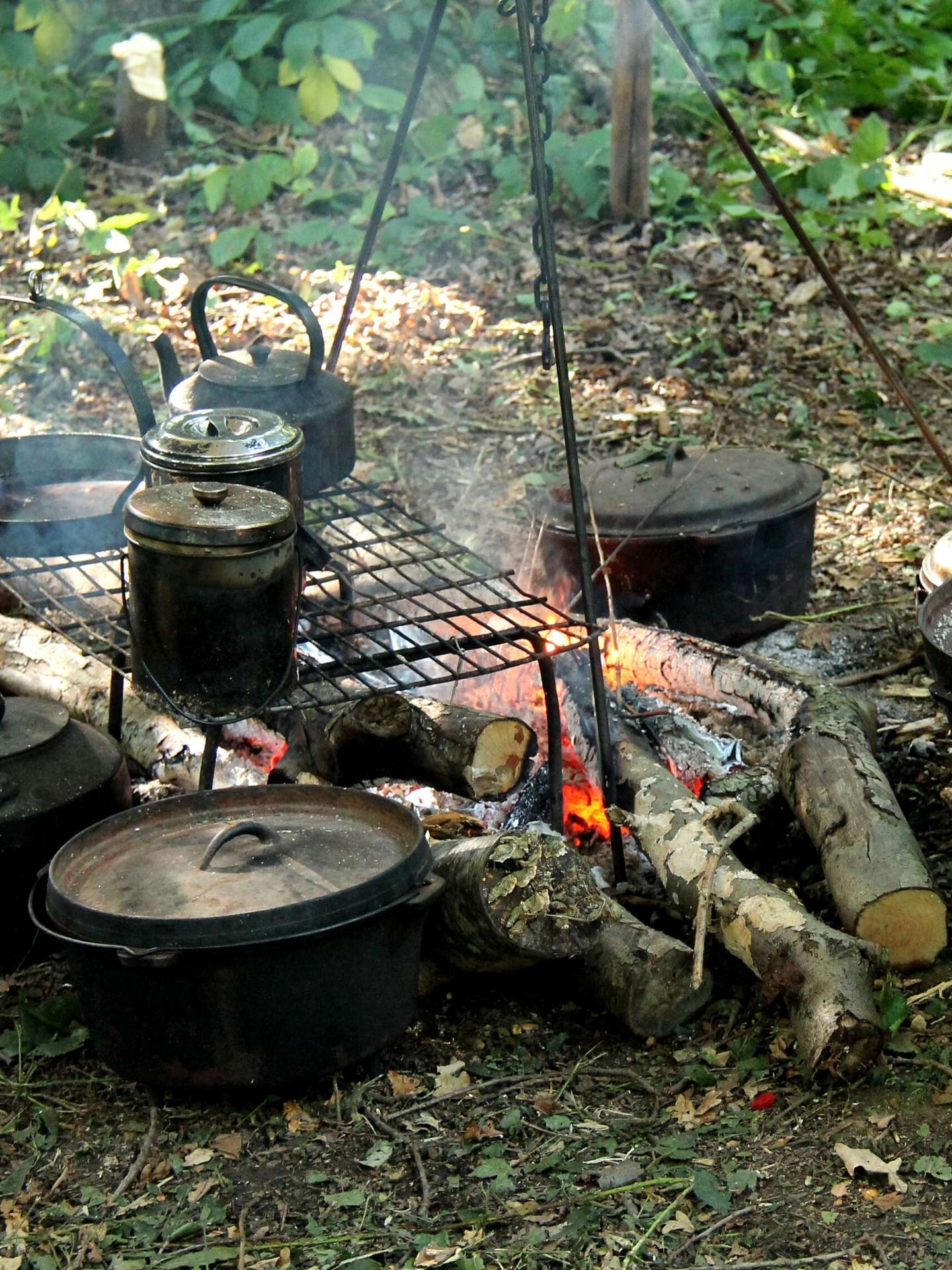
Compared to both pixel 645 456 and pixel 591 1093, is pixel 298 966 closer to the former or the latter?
pixel 591 1093

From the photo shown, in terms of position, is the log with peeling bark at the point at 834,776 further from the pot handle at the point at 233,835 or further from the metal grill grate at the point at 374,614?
the pot handle at the point at 233,835

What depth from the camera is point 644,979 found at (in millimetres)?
3449

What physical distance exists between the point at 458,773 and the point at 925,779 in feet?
5.22

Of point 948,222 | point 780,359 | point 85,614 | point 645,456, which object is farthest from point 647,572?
point 948,222

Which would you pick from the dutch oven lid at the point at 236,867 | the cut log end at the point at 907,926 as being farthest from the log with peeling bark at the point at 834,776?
the dutch oven lid at the point at 236,867

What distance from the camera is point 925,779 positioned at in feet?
14.9

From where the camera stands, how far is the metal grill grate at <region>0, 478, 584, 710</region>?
12.5 ft

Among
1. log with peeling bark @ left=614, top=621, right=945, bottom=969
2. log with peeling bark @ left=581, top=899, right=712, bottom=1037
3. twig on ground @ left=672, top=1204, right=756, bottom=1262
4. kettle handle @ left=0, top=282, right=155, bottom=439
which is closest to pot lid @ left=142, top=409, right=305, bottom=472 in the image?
kettle handle @ left=0, top=282, right=155, bottom=439

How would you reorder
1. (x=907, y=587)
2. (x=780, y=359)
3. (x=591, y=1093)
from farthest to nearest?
(x=780, y=359) < (x=907, y=587) < (x=591, y=1093)

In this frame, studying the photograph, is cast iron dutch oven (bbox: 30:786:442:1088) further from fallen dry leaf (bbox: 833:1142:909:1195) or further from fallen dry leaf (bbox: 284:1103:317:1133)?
fallen dry leaf (bbox: 833:1142:909:1195)

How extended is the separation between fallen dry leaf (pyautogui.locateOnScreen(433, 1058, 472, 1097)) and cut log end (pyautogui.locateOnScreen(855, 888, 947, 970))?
1.06m

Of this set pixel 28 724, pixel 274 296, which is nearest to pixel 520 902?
pixel 28 724

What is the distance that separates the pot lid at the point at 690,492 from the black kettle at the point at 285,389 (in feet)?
3.69

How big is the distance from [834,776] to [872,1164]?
125cm
